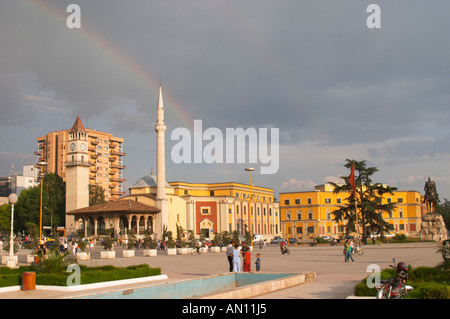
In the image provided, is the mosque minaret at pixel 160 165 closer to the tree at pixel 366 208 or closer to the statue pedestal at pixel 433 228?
the tree at pixel 366 208

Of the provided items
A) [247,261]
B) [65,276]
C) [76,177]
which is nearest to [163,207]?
[76,177]

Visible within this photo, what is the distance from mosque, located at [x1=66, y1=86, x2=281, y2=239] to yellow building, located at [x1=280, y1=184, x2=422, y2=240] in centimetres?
386

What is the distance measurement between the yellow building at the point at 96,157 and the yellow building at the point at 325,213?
41485 mm

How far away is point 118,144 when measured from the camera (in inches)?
4719

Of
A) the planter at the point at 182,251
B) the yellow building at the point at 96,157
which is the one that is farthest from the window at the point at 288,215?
the planter at the point at 182,251

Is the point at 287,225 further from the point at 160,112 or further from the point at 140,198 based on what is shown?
the point at 160,112

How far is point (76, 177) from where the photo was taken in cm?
7762

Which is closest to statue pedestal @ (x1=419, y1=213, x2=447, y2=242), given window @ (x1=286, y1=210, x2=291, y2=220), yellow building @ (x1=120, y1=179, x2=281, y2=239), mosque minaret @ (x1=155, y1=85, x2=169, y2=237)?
yellow building @ (x1=120, y1=179, x2=281, y2=239)

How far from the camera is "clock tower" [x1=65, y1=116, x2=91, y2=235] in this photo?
77000 millimetres

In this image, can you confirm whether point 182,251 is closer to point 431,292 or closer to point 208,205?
point 431,292

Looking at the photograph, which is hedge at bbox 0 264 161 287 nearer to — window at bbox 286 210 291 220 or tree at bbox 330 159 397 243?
tree at bbox 330 159 397 243

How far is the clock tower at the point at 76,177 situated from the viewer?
77000 millimetres

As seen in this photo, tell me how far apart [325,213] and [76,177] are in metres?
47.8
